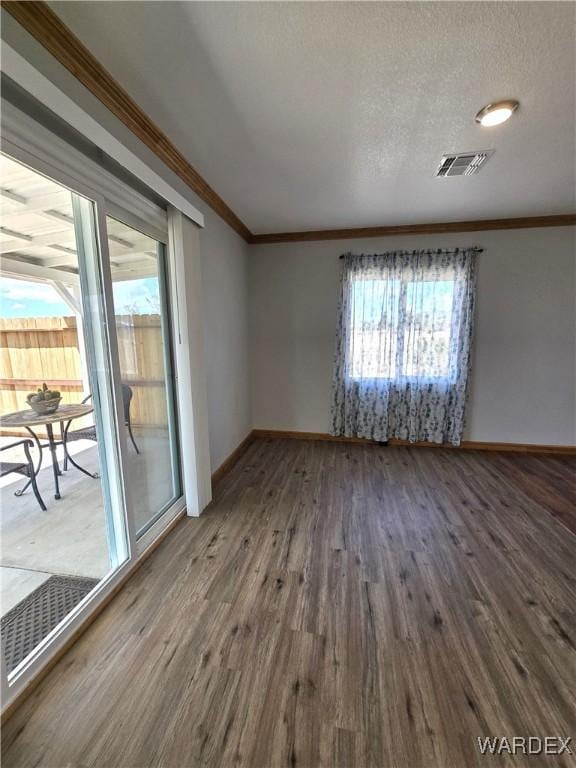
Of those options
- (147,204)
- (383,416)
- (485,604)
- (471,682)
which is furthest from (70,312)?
(383,416)

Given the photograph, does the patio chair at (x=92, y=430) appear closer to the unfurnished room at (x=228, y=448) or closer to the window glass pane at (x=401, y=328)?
the unfurnished room at (x=228, y=448)

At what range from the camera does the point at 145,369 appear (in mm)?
2018

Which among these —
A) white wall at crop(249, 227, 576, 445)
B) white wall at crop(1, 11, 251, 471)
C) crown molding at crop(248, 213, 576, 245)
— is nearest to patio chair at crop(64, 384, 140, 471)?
white wall at crop(1, 11, 251, 471)

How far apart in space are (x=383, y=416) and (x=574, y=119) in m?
2.74

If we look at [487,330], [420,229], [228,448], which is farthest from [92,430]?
[487,330]

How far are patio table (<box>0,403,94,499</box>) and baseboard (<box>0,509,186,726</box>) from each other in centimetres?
82

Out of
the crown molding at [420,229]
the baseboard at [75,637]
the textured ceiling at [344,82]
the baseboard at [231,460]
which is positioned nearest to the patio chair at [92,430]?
the baseboard at [75,637]

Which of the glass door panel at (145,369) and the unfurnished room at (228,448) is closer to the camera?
the unfurnished room at (228,448)

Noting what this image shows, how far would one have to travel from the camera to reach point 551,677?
1.22m

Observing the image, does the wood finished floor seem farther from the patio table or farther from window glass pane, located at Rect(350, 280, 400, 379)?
window glass pane, located at Rect(350, 280, 400, 379)

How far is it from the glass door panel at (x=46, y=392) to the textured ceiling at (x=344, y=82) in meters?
0.69

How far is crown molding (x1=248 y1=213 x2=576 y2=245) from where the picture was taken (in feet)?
10.4

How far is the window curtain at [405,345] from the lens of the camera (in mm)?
3414

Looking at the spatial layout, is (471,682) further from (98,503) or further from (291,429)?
(291,429)
